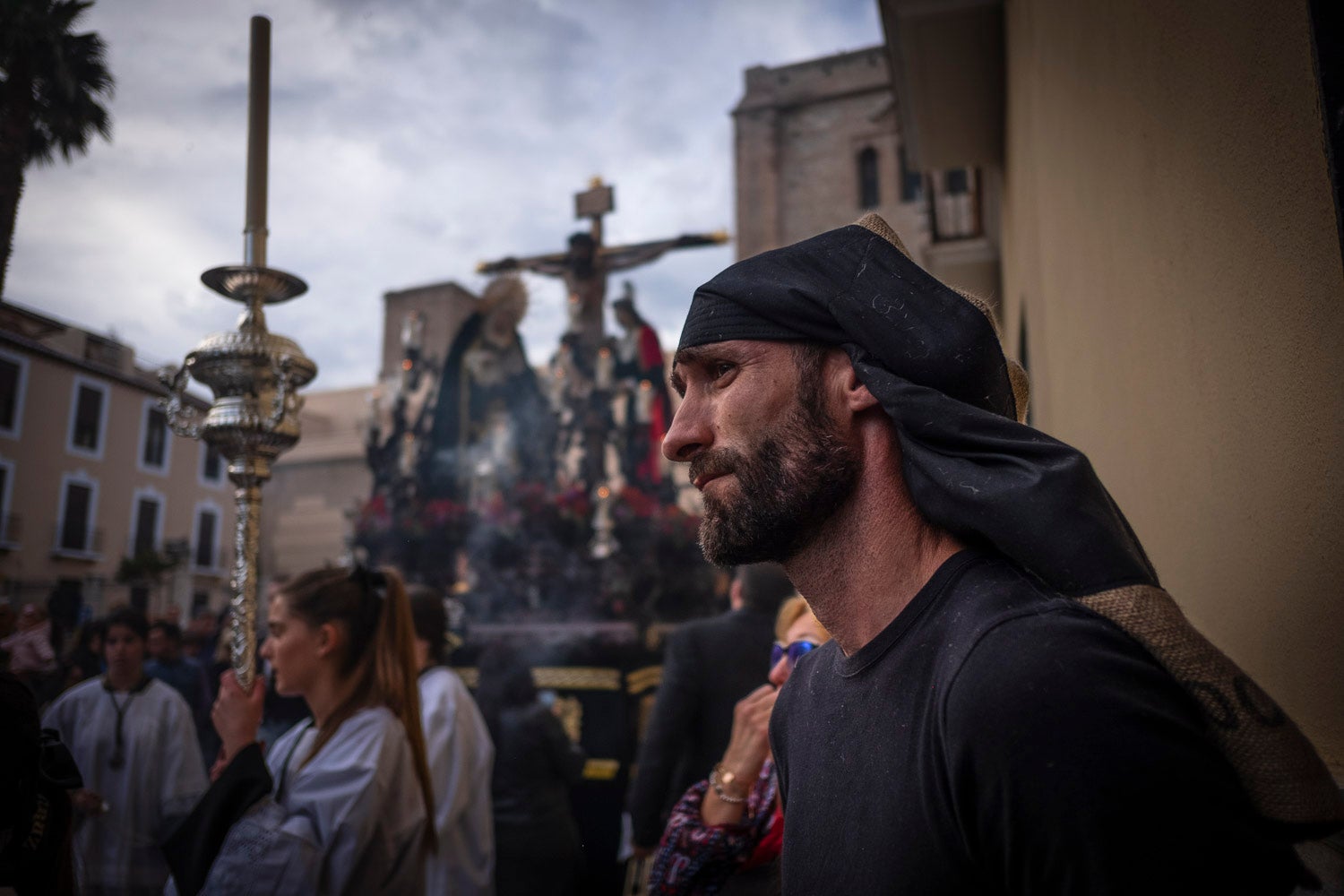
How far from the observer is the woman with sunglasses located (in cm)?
249

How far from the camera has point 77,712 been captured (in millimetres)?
5070

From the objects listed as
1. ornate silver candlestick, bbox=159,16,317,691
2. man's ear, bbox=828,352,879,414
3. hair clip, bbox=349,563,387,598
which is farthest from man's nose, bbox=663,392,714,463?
hair clip, bbox=349,563,387,598

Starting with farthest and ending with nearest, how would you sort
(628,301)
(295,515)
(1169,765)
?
(295,515) < (628,301) < (1169,765)

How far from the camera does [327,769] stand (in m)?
3.09

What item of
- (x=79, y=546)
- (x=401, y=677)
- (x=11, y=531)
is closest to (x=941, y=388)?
(x=401, y=677)

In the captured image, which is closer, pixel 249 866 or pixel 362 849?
pixel 249 866

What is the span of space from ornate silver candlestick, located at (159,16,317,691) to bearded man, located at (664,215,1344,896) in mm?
1650

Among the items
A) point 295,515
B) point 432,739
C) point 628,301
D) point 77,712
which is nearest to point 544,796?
point 432,739

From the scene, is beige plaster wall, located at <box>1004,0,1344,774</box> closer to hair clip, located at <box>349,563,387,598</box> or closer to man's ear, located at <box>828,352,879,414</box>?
man's ear, located at <box>828,352,879,414</box>

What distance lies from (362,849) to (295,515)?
82.5ft

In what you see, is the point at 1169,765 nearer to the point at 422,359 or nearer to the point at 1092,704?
the point at 1092,704

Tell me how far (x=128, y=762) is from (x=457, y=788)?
200 cm

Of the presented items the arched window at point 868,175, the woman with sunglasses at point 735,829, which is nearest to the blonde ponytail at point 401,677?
the woman with sunglasses at point 735,829

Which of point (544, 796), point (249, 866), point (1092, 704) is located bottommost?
point (544, 796)
